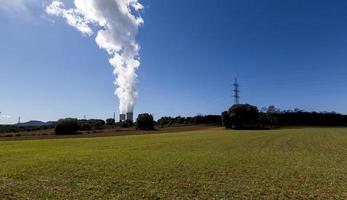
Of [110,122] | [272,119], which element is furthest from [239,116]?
[110,122]

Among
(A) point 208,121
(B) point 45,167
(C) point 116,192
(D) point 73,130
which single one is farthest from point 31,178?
(A) point 208,121

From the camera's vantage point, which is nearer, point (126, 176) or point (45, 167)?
point (126, 176)

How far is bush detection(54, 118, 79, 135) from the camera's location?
115m

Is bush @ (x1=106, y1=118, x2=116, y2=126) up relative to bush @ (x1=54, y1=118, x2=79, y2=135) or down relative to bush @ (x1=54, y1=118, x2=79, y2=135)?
up

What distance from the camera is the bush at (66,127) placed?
115312mm

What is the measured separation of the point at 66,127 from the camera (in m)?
116

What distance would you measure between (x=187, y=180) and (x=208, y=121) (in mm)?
153182

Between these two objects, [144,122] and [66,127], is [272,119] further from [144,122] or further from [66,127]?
[66,127]

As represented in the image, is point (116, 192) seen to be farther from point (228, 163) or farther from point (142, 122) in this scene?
point (142, 122)

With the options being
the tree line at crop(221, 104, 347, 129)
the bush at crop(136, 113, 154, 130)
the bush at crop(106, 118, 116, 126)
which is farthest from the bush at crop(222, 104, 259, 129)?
the bush at crop(106, 118, 116, 126)

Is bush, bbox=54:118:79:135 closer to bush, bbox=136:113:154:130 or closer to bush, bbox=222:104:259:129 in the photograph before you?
bush, bbox=136:113:154:130

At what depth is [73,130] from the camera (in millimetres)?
118250

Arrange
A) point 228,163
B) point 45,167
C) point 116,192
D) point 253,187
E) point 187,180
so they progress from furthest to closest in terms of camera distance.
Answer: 1. point 228,163
2. point 45,167
3. point 187,180
4. point 253,187
5. point 116,192

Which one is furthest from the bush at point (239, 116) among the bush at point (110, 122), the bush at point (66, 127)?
the bush at point (110, 122)
